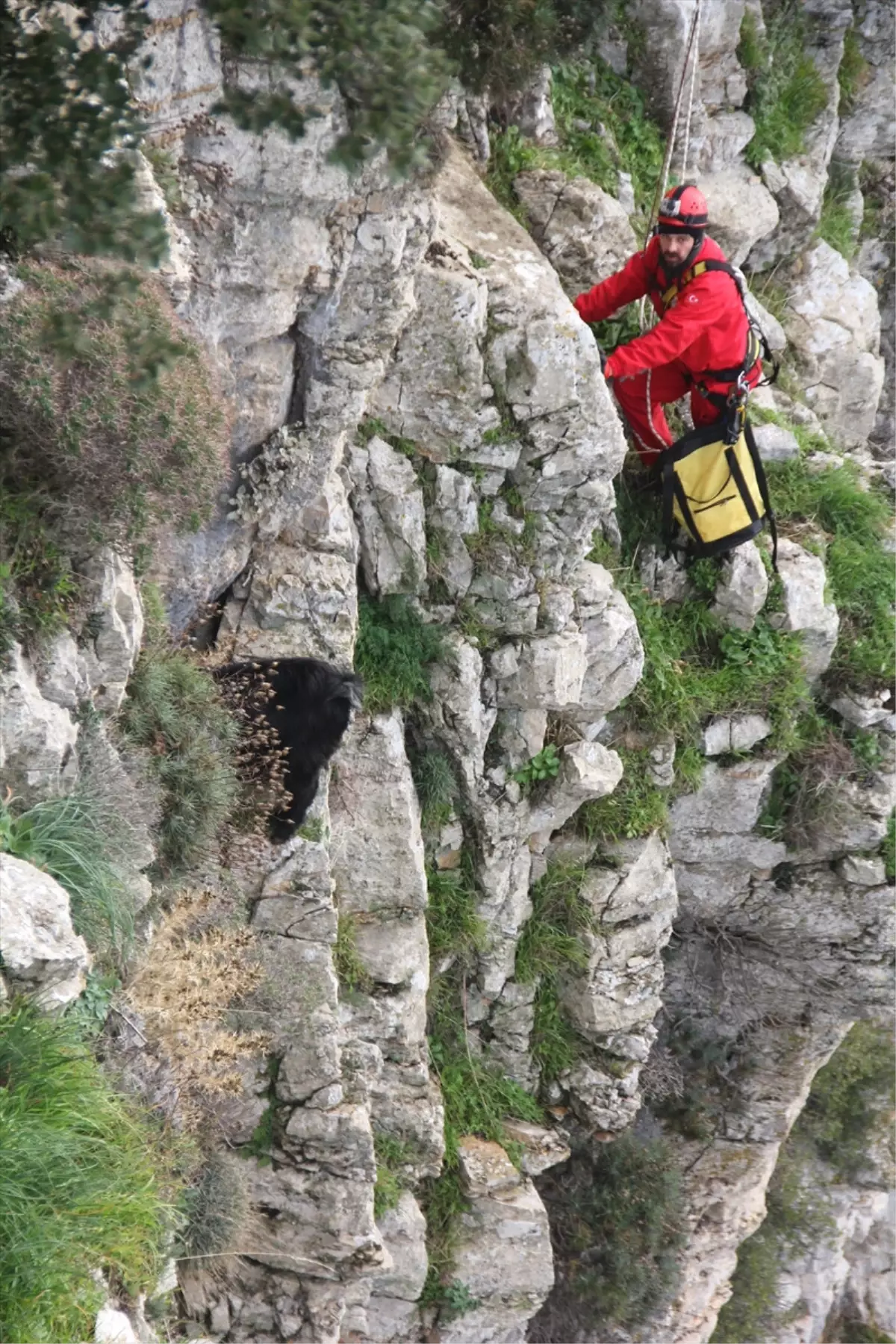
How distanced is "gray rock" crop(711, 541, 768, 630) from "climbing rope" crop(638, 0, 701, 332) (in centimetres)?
186

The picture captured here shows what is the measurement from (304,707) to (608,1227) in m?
7.86

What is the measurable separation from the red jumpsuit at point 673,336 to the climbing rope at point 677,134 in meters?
0.33

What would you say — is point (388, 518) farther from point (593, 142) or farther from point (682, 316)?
point (593, 142)

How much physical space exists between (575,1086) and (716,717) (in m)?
3.24

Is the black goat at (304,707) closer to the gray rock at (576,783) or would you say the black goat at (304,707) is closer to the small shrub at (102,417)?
the small shrub at (102,417)

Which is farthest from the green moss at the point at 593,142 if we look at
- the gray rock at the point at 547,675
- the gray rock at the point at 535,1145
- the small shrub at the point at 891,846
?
the gray rock at the point at 535,1145

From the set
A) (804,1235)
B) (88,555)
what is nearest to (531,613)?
(88,555)

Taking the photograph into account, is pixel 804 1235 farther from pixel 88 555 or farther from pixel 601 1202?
pixel 88 555

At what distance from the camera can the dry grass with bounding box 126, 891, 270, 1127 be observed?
492cm

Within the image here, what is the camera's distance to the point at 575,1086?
28.4ft

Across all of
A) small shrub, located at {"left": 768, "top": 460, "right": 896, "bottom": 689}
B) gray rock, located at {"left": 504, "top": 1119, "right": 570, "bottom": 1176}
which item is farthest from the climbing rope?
gray rock, located at {"left": 504, "top": 1119, "right": 570, "bottom": 1176}

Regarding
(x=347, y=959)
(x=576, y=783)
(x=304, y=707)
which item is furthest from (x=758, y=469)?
(x=347, y=959)

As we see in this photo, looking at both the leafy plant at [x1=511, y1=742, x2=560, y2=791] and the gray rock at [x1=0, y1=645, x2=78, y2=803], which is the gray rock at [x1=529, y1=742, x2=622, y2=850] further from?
the gray rock at [x1=0, y1=645, x2=78, y2=803]

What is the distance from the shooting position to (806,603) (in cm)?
819
